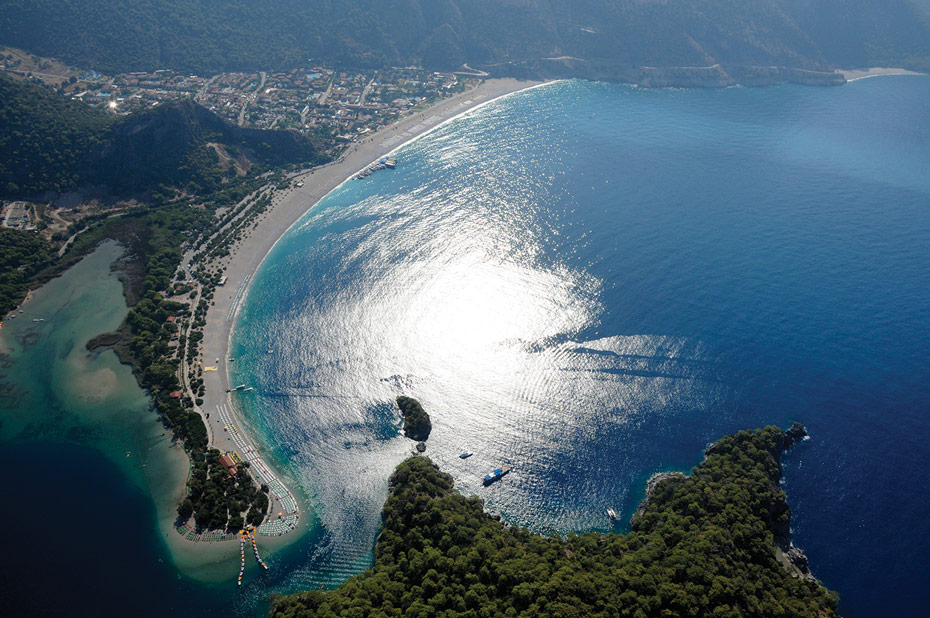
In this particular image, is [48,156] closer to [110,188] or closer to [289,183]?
[110,188]

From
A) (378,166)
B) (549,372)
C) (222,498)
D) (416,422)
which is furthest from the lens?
(378,166)

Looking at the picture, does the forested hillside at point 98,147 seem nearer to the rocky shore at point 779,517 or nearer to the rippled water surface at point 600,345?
the rippled water surface at point 600,345

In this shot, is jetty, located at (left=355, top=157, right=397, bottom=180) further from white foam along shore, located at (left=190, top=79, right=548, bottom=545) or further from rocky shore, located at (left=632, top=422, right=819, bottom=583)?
rocky shore, located at (left=632, top=422, right=819, bottom=583)

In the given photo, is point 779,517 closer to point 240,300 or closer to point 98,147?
point 240,300

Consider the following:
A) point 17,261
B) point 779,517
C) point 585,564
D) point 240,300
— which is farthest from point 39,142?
point 779,517

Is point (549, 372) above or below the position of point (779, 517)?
above

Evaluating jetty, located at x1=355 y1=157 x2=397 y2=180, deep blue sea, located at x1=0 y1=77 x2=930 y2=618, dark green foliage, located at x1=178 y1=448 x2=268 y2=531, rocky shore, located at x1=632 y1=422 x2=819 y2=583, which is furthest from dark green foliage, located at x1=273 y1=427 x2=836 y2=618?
jetty, located at x1=355 y1=157 x2=397 y2=180
